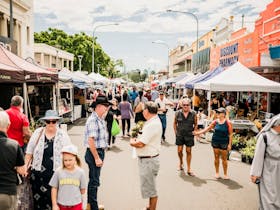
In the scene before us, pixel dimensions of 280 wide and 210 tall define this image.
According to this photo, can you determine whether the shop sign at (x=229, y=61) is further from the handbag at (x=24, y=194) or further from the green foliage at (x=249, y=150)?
the handbag at (x=24, y=194)

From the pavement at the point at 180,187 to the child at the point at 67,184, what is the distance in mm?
1865

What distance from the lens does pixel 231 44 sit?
22359 millimetres

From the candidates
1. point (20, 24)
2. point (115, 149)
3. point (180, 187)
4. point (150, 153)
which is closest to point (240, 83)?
point (115, 149)

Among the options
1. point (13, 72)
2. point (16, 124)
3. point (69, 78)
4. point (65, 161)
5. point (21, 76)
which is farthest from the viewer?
point (69, 78)

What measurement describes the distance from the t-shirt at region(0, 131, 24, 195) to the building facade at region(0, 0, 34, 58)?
2088cm

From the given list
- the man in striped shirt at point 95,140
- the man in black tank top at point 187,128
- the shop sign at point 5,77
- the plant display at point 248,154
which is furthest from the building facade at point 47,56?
the man in striped shirt at point 95,140

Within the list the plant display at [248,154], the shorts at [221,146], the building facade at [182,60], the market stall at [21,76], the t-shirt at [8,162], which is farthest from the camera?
the building facade at [182,60]

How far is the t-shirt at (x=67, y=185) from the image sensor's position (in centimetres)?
390

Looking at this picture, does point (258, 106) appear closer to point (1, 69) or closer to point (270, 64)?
point (270, 64)

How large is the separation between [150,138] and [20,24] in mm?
24940

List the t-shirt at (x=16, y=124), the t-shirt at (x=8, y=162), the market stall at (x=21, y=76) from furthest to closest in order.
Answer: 1. the market stall at (x=21, y=76)
2. the t-shirt at (x=16, y=124)
3. the t-shirt at (x=8, y=162)

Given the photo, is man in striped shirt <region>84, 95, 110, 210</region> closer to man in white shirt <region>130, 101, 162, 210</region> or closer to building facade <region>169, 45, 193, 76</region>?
man in white shirt <region>130, 101, 162, 210</region>

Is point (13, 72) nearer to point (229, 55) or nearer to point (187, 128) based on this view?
point (187, 128)

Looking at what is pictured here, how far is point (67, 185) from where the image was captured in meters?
3.90
